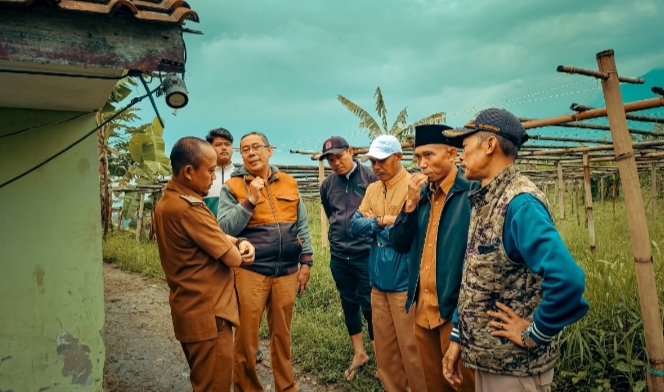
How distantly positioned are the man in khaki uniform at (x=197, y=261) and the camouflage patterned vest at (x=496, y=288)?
141cm

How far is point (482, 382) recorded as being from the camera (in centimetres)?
204

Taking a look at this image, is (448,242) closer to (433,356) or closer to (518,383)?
(433,356)

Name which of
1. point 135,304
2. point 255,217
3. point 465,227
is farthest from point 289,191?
point 135,304

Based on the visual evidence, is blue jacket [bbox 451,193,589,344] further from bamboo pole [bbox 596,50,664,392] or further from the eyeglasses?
the eyeglasses

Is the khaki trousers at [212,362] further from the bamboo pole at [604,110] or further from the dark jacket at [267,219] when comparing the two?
the bamboo pole at [604,110]

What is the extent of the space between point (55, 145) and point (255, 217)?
1.72 meters

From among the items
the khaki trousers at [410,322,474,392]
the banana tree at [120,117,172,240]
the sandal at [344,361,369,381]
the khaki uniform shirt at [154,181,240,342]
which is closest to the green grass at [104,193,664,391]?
the sandal at [344,361,369,381]

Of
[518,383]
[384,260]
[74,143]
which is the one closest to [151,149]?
[74,143]

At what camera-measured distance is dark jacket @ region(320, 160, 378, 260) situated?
14.1 feet

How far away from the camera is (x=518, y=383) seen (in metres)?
1.90

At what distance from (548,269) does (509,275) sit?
0.26 metres

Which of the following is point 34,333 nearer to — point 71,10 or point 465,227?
point 71,10

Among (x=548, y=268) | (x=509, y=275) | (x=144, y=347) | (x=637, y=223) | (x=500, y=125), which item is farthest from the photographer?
(x=144, y=347)

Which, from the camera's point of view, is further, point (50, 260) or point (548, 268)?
point (50, 260)
